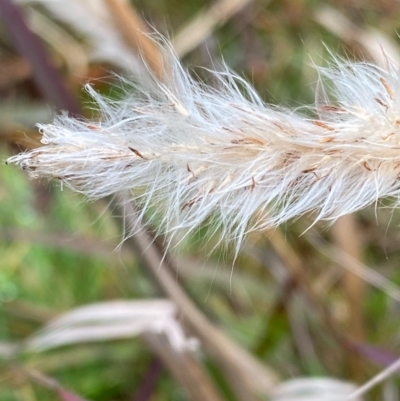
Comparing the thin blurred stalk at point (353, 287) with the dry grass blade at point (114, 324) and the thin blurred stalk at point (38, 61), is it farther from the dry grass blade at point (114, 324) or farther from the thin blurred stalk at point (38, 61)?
the thin blurred stalk at point (38, 61)

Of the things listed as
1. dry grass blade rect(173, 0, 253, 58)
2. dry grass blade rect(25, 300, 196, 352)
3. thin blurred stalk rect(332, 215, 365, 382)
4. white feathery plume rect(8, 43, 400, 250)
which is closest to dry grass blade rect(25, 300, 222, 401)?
dry grass blade rect(25, 300, 196, 352)

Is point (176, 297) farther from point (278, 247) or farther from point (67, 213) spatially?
point (67, 213)

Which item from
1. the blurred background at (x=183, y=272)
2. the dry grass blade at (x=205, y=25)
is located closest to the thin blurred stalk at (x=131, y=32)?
the blurred background at (x=183, y=272)

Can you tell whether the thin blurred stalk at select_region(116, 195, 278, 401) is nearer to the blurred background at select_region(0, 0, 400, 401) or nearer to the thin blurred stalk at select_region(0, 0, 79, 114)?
the blurred background at select_region(0, 0, 400, 401)

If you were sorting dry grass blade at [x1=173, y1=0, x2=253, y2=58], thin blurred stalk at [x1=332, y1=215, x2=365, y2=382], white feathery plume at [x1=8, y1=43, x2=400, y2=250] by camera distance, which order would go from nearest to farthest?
white feathery plume at [x1=8, y1=43, x2=400, y2=250]
thin blurred stalk at [x1=332, y1=215, x2=365, y2=382]
dry grass blade at [x1=173, y1=0, x2=253, y2=58]

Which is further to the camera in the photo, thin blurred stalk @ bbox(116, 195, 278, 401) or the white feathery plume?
thin blurred stalk @ bbox(116, 195, 278, 401)

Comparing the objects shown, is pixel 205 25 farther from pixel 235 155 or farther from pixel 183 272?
pixel 235 155

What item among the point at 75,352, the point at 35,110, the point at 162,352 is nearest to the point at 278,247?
the point at 162,352
